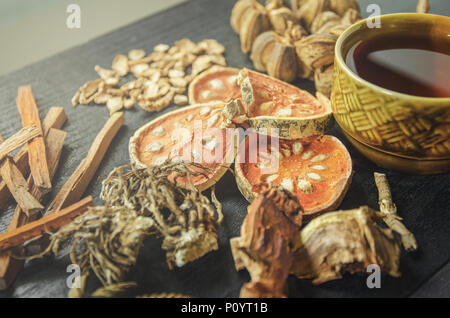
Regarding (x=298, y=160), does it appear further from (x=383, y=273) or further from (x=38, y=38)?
(x=38, y=38)

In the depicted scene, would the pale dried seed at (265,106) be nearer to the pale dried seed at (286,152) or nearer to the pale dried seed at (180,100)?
the pale dried seed at (286,152)

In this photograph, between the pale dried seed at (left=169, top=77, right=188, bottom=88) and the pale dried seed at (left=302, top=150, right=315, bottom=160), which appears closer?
the pale dried seed at (left=302, top=150, right=315, bottom=160)

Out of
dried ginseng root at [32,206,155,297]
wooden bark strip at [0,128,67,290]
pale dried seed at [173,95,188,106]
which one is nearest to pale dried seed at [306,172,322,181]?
dried ginseng root at [32,206,155,297]

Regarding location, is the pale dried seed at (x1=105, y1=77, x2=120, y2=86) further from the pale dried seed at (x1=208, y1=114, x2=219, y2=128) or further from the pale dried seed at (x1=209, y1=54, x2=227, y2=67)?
the pale dried seed at (x1=208, y1=114, x2=219, y2=128)

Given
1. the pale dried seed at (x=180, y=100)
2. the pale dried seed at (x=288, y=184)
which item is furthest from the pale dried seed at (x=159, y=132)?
the pale dried seed at (x=288, y=184)

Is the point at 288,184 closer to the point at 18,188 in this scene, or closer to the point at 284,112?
the point at 284,112

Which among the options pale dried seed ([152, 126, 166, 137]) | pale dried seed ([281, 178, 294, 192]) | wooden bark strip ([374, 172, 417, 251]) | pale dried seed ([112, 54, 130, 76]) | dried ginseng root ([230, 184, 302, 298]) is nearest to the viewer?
dried ginseng root ([230, 184, 302, 298])

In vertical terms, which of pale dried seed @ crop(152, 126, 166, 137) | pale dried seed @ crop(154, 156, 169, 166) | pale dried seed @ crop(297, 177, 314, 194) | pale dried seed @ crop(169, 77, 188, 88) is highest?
pale dried seed @ crop(169, 77, 188, 88)
